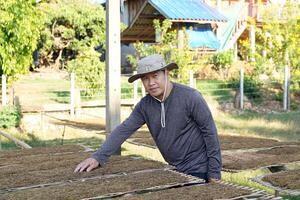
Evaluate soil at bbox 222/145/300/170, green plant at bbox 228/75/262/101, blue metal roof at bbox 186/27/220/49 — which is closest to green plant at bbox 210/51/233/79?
blue metal roof at bbox 186/27/220/49

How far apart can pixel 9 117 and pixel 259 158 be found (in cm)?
736

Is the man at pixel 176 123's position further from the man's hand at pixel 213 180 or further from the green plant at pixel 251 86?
the green plant at pixel 251 86

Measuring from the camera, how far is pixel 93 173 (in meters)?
3.87

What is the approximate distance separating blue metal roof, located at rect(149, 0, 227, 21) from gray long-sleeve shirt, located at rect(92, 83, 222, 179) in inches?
580

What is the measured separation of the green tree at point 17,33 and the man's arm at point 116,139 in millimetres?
8713

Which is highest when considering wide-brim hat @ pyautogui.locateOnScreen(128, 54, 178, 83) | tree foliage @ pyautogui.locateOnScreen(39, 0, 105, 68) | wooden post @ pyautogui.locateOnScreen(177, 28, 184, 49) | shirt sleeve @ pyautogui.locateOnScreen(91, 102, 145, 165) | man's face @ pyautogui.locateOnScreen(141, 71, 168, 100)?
tree foliage @ pyautogui.locateOnScreen(39, 0, 105, 68)

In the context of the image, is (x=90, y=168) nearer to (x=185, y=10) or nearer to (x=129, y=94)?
(x=129, y=94)

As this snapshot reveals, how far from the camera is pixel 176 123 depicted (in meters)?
3.66

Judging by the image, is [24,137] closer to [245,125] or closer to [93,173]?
[245,125]

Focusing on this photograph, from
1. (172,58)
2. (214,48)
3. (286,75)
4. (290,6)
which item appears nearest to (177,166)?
(172,58)

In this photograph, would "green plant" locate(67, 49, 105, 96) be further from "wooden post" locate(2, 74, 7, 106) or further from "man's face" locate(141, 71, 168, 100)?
"man's face" locate(141, 71, 168, 100)

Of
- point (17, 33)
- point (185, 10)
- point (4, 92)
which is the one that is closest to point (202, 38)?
point (185, 10)

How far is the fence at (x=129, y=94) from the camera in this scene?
14328mm

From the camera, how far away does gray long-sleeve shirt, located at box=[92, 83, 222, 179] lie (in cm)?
359
